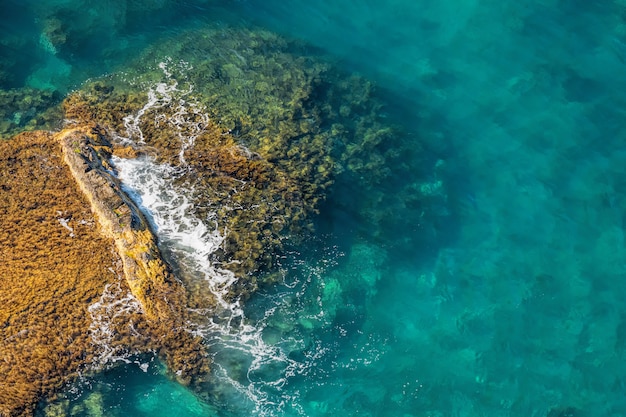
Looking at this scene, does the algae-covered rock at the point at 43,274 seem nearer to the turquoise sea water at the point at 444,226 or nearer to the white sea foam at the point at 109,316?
the white sea foam at the point at 109,316

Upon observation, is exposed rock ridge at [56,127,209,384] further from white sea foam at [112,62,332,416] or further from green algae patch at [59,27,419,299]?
green algae patch at [59,27,419,299]

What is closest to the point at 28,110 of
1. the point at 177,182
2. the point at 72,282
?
the point at 177,182

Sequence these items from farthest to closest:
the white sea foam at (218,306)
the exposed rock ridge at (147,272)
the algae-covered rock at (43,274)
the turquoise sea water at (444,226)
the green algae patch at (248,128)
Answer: the green algae patch at (248,128), the turquoise sea water at (444,226), the white sea foam at (218,306), the exposed rock ridge at (147,272), the algae-covered rock at (43,274)

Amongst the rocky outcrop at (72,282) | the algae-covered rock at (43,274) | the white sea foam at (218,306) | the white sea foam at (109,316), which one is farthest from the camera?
the white sea foam at (218,306)

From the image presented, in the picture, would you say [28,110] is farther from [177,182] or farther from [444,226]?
[444,226]

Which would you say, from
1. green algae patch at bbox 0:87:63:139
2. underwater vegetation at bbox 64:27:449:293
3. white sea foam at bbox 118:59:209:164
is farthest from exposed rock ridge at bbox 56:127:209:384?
green algae patch at bbox 0:87:63:139

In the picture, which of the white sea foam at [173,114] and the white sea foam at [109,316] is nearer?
the white sea foam at [109,316]

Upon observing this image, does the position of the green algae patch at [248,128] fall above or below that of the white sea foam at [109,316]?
above

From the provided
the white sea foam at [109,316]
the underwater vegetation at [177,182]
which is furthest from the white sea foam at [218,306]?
the white sea foam at [109,316]
